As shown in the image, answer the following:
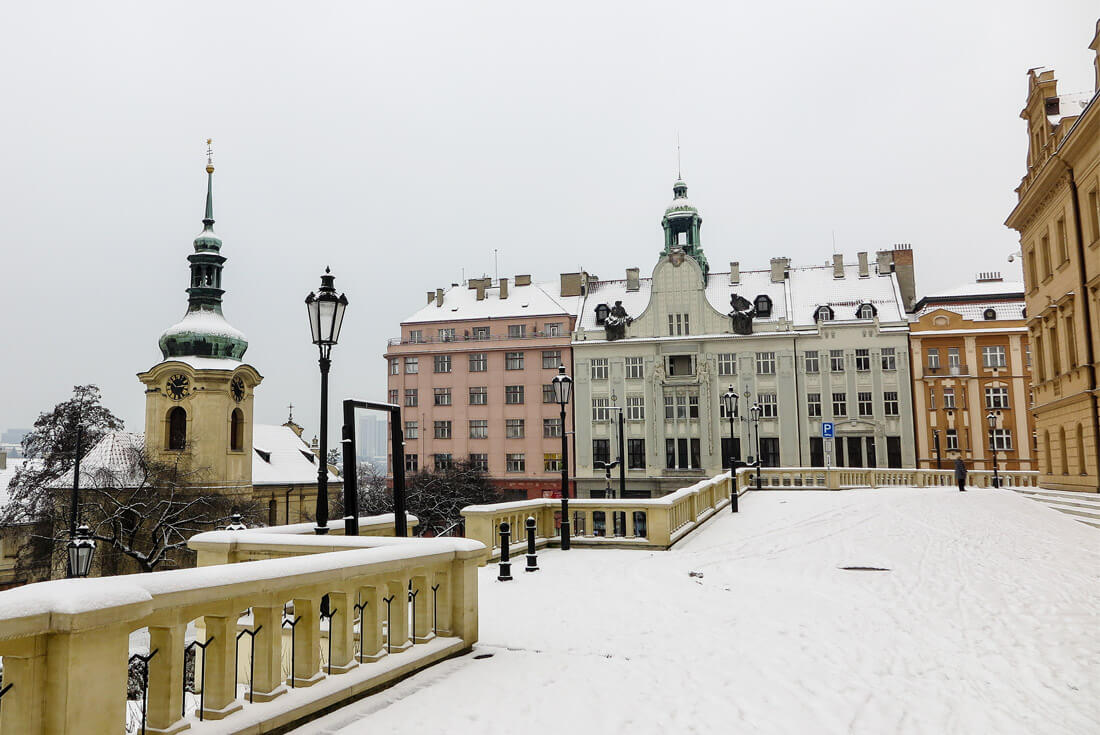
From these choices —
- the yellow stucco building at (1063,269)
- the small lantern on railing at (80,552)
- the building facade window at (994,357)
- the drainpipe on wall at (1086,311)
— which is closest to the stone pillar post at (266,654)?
the small lantern on railing at (80,552)

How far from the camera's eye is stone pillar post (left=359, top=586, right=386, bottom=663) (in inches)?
257

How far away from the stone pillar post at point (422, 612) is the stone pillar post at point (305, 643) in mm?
1429

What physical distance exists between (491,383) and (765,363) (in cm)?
2117

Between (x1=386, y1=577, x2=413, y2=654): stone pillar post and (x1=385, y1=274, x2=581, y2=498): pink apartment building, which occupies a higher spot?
(x1=385, y1=274, x2=581, y2=498): pink apartment building

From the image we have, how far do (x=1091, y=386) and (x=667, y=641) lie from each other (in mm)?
23621

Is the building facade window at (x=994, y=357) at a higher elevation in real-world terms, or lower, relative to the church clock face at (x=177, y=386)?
higher

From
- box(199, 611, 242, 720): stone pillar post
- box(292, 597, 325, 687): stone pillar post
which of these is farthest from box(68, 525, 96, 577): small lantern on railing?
box(199, 611, 242, 720): stone pillar post

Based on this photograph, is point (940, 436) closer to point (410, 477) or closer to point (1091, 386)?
point (1091, 386)

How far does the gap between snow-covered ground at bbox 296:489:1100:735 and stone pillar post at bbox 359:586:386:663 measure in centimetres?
36

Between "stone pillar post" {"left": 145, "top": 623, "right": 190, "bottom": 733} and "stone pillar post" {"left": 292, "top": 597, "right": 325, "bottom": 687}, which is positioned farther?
"stone pillar post" {"left": 292, "top": 597, "right": 325, "bottom": 687}

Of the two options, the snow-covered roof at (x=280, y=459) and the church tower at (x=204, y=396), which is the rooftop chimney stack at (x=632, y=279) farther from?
the snow-covered roof at (x=280, y=459)

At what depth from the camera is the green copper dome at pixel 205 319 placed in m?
55.6

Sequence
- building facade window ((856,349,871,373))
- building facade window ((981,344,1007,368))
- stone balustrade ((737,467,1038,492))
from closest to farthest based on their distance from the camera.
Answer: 1. stone balustrade ((737,467,1038,492))
2. building facade window ((981,344,1007,368))
3. building facade window ((856,349,871,373))

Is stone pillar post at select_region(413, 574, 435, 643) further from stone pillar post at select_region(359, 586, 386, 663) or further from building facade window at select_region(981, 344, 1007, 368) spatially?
building facade window at select_region(981, 344, 1007, 368)
